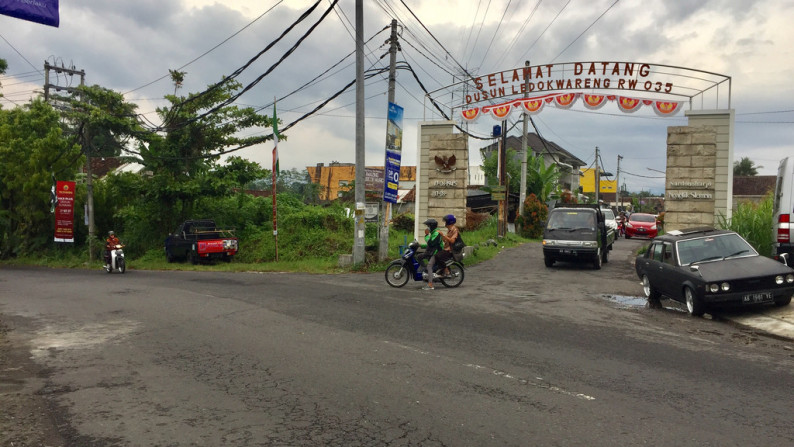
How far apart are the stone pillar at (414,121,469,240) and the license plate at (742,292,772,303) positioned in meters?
11.4

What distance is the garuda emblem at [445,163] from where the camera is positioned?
20.8 meters

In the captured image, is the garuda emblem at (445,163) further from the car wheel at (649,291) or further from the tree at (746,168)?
the tree at (746,168)

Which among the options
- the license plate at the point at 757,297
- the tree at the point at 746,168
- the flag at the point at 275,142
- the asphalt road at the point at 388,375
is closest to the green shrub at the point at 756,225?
the asphalt road at the point at 388,375

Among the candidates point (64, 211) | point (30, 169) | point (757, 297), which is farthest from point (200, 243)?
point (757, 297)

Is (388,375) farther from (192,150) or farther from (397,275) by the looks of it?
(192,150)

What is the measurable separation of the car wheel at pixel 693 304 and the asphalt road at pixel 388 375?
0.34 metres

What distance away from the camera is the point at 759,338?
868cm

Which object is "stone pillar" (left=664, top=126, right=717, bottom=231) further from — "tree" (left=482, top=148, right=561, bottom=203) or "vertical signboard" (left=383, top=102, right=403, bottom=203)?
"tree" (left=482, top=148, right=561, bottom=203)

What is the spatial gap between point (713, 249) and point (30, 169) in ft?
101

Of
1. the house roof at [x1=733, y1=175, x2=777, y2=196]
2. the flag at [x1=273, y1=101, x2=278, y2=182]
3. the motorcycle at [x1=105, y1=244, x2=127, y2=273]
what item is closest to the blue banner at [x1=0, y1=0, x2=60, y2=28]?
the flag at [x1=273, y1=101, x2=278, y2=182]

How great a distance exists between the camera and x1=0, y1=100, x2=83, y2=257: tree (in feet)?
94.0

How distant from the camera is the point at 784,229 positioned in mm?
13203

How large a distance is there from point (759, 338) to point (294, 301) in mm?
8543

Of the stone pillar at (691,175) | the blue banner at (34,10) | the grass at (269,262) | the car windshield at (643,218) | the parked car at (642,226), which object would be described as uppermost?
the blue banner at (34,10)
